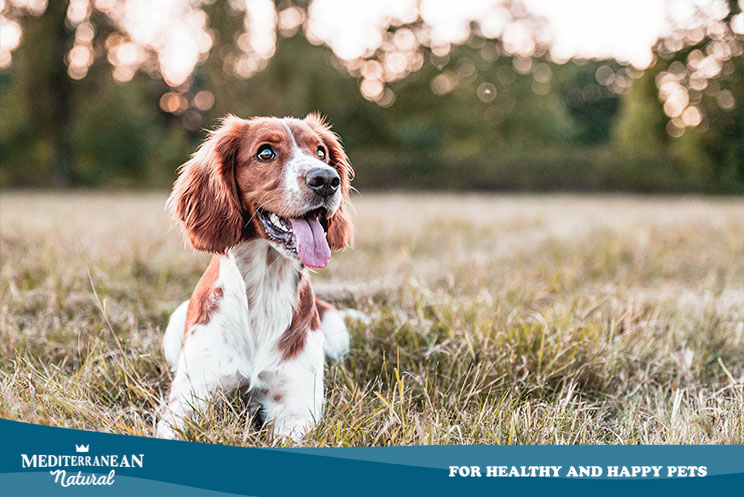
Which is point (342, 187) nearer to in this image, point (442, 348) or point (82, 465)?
point (442, 348)

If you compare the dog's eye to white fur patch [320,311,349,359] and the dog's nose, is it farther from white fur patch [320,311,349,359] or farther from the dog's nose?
white fur patch [320,311,349,359]

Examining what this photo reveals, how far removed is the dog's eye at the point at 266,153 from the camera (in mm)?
2328

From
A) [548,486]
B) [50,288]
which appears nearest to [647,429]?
[548,486]

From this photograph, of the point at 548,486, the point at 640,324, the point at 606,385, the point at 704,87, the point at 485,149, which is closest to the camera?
the point at 548,486

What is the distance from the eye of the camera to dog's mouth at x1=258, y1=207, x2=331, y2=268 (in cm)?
219

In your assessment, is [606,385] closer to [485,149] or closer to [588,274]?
[588,274]

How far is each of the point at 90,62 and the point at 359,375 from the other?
2466 centimetres

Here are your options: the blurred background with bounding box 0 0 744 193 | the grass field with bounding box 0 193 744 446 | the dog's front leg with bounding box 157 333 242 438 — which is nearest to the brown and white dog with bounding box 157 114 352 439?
the dog's front leg with bounding box 157 333 242 438

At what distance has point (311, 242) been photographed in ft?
7.30

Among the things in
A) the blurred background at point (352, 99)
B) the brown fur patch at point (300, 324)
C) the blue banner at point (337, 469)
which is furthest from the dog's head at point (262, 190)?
the blurred background at point (352, 99)

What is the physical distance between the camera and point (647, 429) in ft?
7.39

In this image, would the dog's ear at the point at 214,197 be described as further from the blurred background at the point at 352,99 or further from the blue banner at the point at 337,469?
the blurred background at the point at 352,99

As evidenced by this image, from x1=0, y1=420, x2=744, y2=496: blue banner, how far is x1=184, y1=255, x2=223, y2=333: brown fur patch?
57 centimetres

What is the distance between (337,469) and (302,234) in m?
0.88
